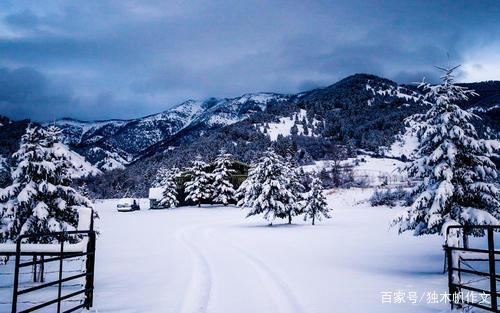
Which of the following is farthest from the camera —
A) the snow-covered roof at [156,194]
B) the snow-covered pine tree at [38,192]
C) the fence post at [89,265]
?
the snow-covered roof at [156,194]

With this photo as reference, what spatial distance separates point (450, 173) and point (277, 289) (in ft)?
24.8

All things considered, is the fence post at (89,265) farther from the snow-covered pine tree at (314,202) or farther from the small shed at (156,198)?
the small shed at (156,198)

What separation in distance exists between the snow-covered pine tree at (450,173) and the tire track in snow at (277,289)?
5413mm

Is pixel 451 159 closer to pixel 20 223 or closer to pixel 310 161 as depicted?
pixel 20 223

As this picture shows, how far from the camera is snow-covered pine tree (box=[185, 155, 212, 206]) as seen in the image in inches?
2712

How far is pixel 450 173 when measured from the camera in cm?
1334

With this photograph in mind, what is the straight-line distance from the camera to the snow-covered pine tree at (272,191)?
35562 millimetres

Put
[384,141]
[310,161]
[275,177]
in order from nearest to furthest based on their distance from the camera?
1. [275,177]
2. [310,161]
3. [384,141]

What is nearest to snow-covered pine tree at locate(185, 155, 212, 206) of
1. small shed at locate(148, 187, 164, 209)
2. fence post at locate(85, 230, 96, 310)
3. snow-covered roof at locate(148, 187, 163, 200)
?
small shed at locate(148, 187, 164, 209)

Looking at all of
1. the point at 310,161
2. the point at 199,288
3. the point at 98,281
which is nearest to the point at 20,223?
the point at 98,281

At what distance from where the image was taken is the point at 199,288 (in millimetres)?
10258

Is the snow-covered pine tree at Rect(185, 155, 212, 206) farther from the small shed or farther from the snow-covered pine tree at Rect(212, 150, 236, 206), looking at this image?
the small shed

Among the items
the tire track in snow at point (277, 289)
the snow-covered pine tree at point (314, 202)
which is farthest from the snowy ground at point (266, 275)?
the snow-covered pine tree at point (314, 202)

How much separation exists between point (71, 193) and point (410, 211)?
13.0 metres
